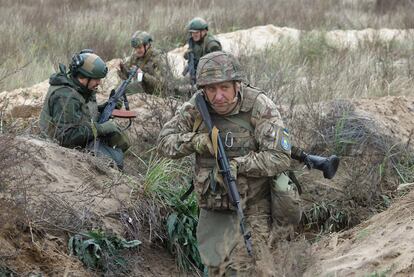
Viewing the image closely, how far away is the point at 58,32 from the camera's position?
46.7 ft

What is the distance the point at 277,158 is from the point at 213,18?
41.4 ft

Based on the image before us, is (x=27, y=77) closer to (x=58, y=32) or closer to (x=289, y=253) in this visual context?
(x=58, y=32)

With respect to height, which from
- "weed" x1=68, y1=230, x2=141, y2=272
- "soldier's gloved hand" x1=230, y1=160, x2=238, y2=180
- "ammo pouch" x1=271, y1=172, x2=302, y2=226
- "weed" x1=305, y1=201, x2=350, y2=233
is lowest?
"weed" x1=305, y1=201, x2=350, y2=233

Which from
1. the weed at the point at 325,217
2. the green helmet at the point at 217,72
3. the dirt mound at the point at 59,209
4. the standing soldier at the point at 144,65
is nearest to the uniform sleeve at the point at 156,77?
the standing soldier at the point at 144,65

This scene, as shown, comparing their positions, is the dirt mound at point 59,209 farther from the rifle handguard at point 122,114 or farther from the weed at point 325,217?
the weed at point 325,217

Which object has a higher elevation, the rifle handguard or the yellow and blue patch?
the yellow and blue patch

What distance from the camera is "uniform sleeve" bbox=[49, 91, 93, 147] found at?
6512 millimetres

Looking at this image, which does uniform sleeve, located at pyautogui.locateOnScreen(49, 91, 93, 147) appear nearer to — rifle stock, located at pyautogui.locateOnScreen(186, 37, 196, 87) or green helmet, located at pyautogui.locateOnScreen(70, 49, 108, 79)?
green helmet, located at pyautogui.locateOnScreen(70, 49, 108, 79)

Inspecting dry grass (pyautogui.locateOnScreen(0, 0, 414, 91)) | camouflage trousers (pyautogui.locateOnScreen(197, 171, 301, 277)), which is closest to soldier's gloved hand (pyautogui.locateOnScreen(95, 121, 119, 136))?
camouflage trousers (pyautogui.locateOnScreen(197, 171, 301, 277))

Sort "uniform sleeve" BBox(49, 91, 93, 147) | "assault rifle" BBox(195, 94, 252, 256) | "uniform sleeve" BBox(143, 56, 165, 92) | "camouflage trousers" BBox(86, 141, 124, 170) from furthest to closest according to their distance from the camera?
1. "uniform sleeve" BBox(143, 56, 165, 92)
2. "camouflage trousers" BBox(86, 141, 124, 170)
3. "uniform sleeve" BBox(49, 91, 93, 147)
4. "assault rifle" BBox(195, 94, 252, 256)

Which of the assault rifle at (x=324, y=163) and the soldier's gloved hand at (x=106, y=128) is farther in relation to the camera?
the soldier's gloved hand at (x=106, y=128)

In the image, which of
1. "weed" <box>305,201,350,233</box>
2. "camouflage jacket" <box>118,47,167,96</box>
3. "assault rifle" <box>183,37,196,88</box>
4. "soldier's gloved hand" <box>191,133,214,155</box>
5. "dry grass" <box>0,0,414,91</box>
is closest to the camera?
"soldier's gloved hand" <box>191,133,214,155</box>

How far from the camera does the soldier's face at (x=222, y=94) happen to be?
4488 millimetres

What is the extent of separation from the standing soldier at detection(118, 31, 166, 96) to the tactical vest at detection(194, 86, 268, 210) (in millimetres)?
5129
